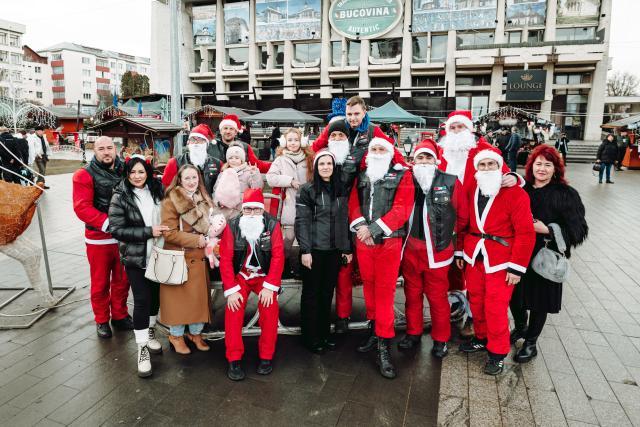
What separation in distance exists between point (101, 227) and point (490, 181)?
3455mm

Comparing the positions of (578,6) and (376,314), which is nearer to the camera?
(376,314)

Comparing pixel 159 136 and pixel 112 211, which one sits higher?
pixel 159 136

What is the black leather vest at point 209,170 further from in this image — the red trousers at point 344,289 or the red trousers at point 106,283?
the red trousers at point 344,289

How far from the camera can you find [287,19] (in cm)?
3819

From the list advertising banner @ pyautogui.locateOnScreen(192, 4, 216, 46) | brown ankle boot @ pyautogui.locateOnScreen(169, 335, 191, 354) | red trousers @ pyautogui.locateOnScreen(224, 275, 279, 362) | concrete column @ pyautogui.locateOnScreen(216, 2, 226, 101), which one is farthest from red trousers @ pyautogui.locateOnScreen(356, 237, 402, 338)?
advertising banner @ pyautogui.locateOnScreen(192, 4, 216, 46)

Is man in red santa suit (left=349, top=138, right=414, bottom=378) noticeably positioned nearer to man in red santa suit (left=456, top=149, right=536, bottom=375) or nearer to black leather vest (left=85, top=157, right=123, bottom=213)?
man in red santa suit (left=456, top=149, right=536, bottom=375)

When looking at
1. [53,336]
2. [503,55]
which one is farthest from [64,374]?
[503,55]

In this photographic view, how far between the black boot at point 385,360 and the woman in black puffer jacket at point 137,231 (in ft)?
6.33

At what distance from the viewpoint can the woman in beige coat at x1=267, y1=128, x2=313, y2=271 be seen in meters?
4.09

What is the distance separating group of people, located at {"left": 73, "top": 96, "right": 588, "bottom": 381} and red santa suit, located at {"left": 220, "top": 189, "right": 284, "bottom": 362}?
0.03ft

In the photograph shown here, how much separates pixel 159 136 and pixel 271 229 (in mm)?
3343

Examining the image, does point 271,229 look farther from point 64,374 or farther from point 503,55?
point 503,55

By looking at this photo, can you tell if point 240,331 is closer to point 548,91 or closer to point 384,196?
point 384,196

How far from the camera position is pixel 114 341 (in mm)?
3879
